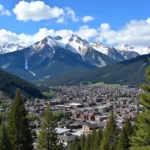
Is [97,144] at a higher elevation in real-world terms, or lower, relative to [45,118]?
lower

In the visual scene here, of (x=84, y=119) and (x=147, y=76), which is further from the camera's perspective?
(x=84, y=119)

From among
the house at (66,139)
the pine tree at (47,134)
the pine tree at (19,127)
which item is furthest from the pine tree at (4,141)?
the house at (66,139)

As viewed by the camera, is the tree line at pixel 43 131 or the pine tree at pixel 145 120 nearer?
the pine tree at pixel 145 120

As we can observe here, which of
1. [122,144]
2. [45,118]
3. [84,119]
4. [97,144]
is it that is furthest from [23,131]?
[84,119]

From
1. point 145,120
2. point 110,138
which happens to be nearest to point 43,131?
point 145,120

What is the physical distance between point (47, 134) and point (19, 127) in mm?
5281

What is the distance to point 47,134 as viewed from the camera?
36.5 meters

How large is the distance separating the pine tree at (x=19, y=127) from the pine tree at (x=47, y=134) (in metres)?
4.23

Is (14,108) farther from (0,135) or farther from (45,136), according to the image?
(45,136)

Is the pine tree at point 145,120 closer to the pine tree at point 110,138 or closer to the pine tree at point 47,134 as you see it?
the pine tree at point 47,134

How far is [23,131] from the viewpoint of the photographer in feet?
105

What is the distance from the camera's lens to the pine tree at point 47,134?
120ft

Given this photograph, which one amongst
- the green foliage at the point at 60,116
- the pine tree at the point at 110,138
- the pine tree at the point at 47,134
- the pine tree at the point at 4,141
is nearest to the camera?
the pine tree at the point at 4,141

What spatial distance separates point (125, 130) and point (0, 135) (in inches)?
856
